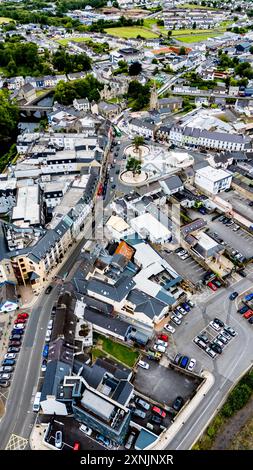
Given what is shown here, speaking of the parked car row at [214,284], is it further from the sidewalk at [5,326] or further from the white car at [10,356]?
the white car at [10,356]

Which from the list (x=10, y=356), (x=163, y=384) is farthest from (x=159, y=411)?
(x=10, y=356)

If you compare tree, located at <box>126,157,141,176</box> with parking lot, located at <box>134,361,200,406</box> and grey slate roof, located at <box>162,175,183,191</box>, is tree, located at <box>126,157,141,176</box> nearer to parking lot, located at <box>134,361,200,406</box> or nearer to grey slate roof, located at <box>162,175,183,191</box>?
grey slate roof, located at <box>162,175,183,191</box>

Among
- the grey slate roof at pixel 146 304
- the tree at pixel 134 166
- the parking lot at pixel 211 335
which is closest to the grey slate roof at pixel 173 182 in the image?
the tree at pixel 134 166

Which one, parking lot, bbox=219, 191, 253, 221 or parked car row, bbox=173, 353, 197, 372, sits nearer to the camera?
parked car row, bbox=173, 353, 197, 372

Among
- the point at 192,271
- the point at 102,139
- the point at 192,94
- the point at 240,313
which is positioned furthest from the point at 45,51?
the point at 240,313

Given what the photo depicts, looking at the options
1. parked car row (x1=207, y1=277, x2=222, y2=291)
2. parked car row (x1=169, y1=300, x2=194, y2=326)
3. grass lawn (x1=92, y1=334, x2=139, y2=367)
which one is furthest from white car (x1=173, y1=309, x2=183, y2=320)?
grass lawn (x1=92, y1=334, x2=139, y2=367)
